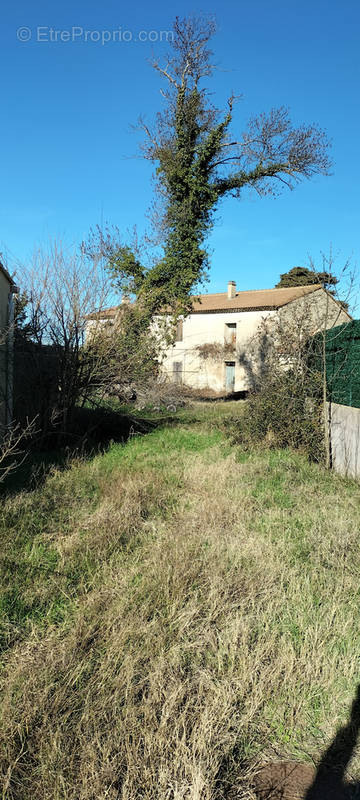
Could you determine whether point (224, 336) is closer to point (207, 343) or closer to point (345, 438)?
point (207, 343)

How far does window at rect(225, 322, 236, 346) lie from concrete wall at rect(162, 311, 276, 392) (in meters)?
0.13

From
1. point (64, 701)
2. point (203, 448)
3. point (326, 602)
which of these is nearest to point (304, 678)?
point (326, 602)

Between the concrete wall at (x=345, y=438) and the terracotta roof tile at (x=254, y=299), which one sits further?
the terracotta roof tile at (x=254, y=299)

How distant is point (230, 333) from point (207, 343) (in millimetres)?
1593

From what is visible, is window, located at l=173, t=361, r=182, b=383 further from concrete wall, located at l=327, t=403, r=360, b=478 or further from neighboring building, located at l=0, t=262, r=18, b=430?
concrete wall, located at l=327, t=403, r=360, b=478

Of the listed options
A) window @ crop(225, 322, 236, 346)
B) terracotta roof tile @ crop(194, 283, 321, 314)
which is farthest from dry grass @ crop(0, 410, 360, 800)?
window @ crop(225, 322, 236, 346)

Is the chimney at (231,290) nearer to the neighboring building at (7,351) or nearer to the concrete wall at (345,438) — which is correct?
the neighboring building at (7,351)

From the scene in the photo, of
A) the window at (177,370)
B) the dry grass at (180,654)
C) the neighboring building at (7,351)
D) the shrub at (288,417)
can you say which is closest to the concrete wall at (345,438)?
the shrub at (288,417)

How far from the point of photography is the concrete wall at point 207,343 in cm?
2970

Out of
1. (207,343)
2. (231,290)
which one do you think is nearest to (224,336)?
(207,343)

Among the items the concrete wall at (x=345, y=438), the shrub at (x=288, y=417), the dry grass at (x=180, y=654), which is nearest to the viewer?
the dry grass at (x=180, y=654)

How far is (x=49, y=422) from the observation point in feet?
34.2

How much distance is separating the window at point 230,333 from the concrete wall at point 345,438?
21289 millimetres

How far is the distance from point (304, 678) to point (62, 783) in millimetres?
1495
